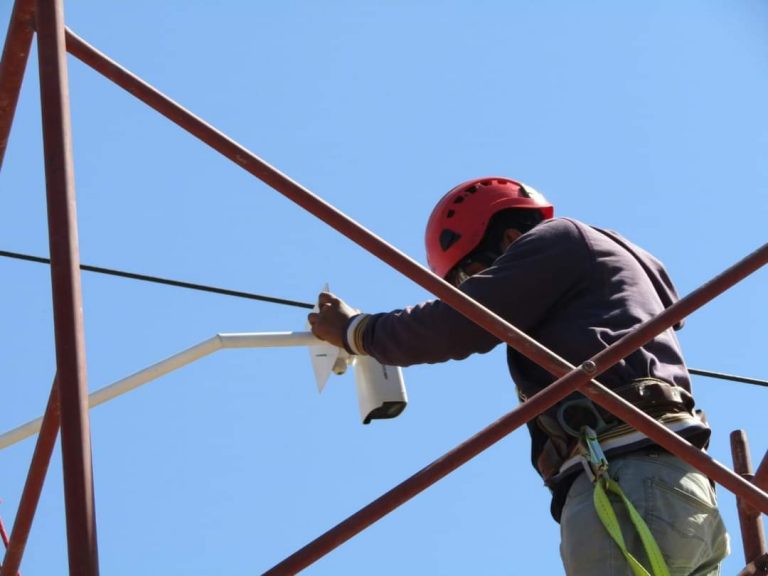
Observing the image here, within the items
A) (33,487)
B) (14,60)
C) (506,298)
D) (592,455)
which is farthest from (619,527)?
(14,60)

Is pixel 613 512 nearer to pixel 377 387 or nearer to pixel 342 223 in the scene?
pixel 342 223

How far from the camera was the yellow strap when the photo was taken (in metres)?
4.88

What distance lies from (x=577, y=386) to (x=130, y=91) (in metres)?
1.68

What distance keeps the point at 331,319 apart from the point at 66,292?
2.28 m

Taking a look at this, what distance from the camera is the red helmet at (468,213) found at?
6.58 m

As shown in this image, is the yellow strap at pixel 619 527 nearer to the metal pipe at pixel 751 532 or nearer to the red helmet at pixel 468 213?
the metal pipe at pixel 751 532

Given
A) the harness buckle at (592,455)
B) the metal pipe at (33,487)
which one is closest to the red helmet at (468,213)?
the harness buckle at (592,455)

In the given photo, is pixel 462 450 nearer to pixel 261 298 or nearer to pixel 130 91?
pixel 130 91

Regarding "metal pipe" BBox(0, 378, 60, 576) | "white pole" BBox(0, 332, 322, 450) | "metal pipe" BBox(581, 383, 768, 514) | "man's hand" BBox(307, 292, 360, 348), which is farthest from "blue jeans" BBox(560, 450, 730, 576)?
"metal pipe" BBox(0, 378, 60, 576)

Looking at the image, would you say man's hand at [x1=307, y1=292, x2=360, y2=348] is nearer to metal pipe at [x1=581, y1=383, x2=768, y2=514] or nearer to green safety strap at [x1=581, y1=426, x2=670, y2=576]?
green safety strap at [x1=581, y1=426, x2=670, y2=576]

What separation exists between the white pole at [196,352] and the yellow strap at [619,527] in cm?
161

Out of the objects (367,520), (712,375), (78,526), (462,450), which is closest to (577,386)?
(462,450)

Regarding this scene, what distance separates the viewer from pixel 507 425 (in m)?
4.39

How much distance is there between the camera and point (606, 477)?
5137 mm
